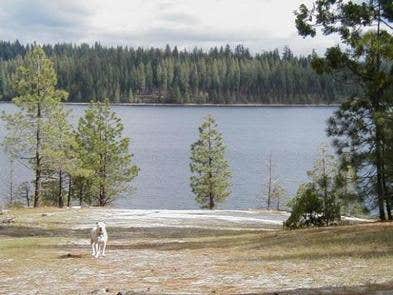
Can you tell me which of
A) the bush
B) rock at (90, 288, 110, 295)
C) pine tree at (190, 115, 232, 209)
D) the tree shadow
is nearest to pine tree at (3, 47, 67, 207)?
pine tree at (190, 115, 232, 209)

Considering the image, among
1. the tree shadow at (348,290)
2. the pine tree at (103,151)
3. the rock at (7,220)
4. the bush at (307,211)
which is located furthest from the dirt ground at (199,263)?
the pine tree at (103,151)

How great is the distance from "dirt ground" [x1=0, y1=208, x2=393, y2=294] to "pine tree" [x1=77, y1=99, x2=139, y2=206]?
23.5 m

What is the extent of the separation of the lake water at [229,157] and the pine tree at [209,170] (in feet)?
20.1

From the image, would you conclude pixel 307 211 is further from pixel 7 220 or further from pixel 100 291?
pixel 7 220

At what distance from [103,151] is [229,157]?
166ft

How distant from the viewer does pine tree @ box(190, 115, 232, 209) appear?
5994cm

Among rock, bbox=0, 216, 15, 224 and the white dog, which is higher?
the white dog

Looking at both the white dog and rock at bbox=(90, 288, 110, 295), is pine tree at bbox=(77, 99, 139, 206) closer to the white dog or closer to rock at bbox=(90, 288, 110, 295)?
the white dog

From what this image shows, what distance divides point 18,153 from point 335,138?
2456cm

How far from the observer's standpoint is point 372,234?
19672mm

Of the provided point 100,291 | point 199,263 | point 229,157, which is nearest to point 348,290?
point 100,291

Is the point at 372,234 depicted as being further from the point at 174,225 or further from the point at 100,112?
the point at 100,112

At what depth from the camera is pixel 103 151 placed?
52.6m

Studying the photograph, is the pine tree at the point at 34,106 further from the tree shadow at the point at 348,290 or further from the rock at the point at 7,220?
the tree shadow at the point at 348,290
